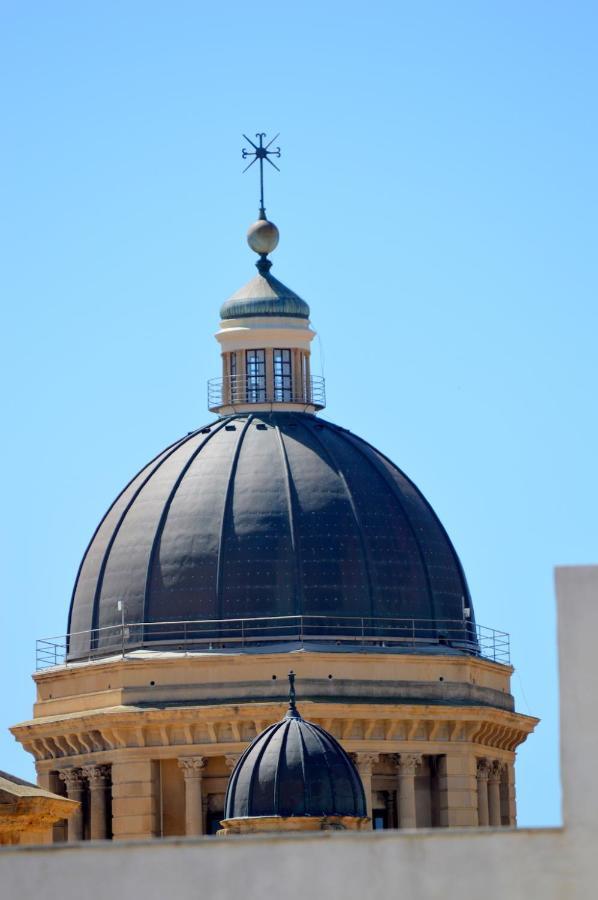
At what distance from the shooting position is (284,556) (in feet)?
289

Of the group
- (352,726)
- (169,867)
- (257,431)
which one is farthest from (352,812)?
(169,867)

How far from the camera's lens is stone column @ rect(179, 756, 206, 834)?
8538cm

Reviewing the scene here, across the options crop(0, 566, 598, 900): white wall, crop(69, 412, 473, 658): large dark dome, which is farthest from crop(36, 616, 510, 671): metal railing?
crop(0, 566, 598, 900): white wall

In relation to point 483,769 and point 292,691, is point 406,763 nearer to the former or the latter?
point 483,769

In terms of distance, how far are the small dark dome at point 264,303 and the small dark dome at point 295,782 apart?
21.3 metres

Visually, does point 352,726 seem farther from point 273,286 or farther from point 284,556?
point 273,286

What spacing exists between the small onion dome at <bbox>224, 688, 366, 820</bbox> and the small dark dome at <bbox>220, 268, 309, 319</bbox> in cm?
2126

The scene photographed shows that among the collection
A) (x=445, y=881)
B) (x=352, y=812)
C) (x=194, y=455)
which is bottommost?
(x=445, y=881)

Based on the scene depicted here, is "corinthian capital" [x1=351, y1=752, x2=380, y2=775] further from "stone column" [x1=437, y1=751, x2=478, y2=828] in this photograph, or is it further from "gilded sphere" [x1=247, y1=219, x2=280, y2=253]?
"gilded sphere" [x1=247, y1=219, x2=280, y2=253]

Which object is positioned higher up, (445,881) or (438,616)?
(438,616)

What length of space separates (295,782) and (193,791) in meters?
14.0

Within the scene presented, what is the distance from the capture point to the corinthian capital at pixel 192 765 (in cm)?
8644

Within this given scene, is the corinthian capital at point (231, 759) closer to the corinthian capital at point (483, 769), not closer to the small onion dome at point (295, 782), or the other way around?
the corinthian capital at point (483, 769)

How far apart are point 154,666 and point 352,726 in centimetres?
502
